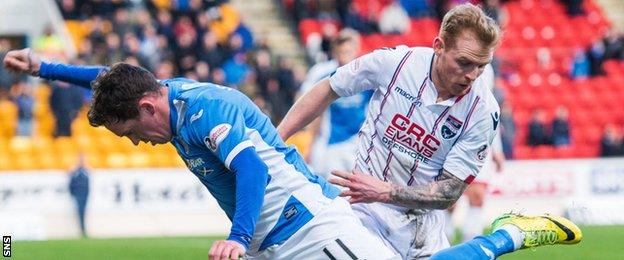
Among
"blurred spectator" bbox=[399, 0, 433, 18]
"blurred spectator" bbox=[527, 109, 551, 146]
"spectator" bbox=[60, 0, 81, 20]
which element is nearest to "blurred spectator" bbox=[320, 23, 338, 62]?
"blurred spectator" bbox=[399, 0, 433, 18]

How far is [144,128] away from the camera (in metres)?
5.45

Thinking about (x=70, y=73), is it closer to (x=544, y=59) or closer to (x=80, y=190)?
(x=80, y=190)

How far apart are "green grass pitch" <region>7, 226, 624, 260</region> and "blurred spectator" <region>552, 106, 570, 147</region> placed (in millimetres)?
8619

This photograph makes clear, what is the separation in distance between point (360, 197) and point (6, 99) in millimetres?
14859

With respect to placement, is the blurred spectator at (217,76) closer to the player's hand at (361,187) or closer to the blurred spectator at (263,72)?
the blurred spectator at (263,72)

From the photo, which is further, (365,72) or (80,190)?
(80,190)

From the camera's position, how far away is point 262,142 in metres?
5.60

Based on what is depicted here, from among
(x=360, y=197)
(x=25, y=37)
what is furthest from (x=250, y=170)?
(x=25, y=37)

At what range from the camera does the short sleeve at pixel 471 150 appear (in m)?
6.11

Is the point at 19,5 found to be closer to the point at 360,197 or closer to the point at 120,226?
the point at 120,226

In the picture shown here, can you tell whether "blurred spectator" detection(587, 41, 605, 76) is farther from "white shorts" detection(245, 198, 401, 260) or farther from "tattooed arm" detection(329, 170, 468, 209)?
"white shorts" detection(245, 198, 401, 260)

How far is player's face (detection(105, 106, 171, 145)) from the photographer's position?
5.39 meters

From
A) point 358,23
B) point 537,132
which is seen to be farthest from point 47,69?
point 358,23

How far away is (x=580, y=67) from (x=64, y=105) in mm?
10538
